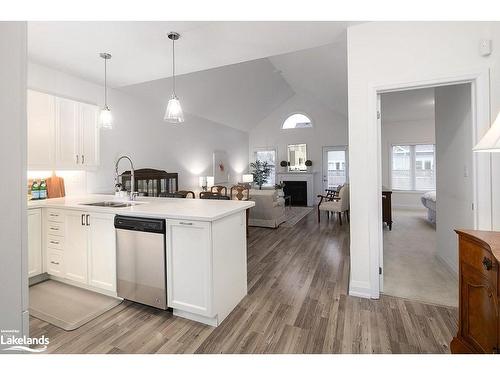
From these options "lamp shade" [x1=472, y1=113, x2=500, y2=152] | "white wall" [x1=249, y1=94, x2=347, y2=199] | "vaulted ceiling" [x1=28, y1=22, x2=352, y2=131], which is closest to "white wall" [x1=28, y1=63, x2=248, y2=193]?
"vaulted ceiling" [x1=28, y1=22, x2=352, y2=131]

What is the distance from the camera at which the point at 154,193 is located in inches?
195

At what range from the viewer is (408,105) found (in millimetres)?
6070

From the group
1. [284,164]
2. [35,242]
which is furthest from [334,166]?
[35,242]

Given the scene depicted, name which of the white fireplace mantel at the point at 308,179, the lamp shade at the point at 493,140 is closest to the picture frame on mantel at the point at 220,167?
the white fireplace mantel at the point at 308,179

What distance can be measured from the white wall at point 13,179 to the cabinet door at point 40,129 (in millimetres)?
2682

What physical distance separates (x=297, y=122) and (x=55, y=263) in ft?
27.5

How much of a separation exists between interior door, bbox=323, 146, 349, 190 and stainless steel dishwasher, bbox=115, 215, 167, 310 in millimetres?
7667

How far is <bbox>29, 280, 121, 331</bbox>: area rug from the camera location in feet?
6.96

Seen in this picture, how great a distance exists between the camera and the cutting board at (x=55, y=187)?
10.8 feet

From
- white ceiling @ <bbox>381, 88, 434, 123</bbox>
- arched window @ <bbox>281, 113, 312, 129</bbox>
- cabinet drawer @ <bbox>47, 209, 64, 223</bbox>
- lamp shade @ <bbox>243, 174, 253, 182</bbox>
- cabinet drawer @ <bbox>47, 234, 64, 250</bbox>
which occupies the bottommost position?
cabinet drawer @ <bbox>47, 234, 64, 250</bbox>

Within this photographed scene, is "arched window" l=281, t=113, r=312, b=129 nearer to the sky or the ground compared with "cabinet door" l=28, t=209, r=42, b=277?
nearer to the sky

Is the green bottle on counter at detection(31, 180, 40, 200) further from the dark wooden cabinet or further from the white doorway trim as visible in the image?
the dark wooden cabinet

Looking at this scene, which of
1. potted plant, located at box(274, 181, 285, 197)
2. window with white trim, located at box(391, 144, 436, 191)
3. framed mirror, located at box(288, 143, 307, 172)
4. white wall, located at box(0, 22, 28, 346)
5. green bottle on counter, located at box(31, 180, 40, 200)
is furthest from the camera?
framed mirror, located at box(288, 143, 307, 172)
